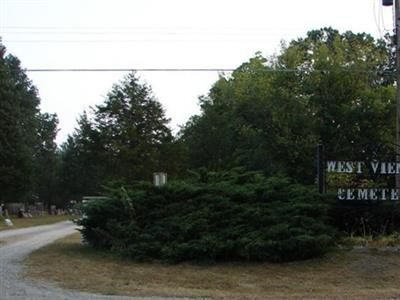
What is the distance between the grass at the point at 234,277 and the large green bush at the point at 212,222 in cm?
43

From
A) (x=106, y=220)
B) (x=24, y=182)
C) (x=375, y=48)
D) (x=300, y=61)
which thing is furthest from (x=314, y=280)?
(x=24, y=182)

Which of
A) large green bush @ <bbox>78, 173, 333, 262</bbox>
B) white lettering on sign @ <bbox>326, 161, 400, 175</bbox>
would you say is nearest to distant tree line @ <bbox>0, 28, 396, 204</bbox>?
large green bush @ <bbox>78, 173, 333, 262</bbox>

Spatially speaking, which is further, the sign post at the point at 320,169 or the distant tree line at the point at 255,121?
the distant tree line at the point at 255,121

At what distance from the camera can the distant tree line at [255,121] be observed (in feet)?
98.2

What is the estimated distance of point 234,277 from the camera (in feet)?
51.1

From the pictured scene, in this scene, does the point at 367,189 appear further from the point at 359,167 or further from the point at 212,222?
the point at 212,222

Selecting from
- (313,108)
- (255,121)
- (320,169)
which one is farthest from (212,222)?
(255,121)

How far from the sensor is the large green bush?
17125mm

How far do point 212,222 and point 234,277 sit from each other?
3005 mm

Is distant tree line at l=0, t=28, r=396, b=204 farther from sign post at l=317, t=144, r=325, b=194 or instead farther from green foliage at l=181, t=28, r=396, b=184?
sign post at l=317, t=144, r=325, b=194

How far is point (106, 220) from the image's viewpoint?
781 inches

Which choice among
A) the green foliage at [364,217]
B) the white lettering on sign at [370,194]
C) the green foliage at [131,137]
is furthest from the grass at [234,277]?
the green foliage at [131,137]

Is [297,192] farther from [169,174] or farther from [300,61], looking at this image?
[169,174]

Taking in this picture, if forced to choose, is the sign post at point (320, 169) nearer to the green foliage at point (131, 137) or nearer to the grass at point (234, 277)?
the grass at point (234, 277)
